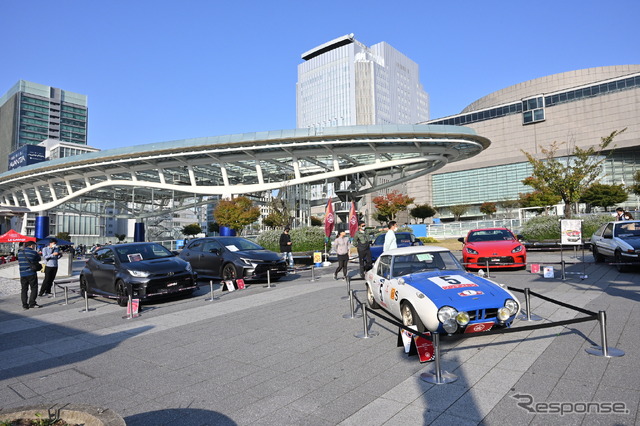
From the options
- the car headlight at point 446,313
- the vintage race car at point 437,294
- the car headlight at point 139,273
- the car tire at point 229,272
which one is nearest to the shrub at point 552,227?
the car tire at point 229,272

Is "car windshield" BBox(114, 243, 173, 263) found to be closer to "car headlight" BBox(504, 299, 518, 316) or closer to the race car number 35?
the race car number 35

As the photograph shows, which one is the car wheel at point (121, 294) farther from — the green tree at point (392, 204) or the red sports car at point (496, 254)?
the green tree at point (392, 204)

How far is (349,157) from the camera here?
39.2m

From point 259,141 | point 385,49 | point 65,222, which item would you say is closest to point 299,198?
point 259,141

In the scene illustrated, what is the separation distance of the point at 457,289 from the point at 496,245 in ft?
25.6

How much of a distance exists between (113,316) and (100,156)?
3773 centimetres

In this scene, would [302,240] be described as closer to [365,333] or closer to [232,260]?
[232,260]

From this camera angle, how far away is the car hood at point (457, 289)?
203 inches

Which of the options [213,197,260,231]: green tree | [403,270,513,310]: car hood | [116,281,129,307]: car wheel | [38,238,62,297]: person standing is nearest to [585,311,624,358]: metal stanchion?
[403,270,513,310]: car hood

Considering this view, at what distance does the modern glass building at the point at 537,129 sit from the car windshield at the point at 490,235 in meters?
54.3

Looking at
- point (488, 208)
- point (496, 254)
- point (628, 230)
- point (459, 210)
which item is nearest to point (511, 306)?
point (496, 254)

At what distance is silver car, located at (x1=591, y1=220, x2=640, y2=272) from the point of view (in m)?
10.7

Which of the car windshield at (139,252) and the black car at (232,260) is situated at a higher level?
the car windshield at (139,252)

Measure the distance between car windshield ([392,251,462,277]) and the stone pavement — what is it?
1.03 m
